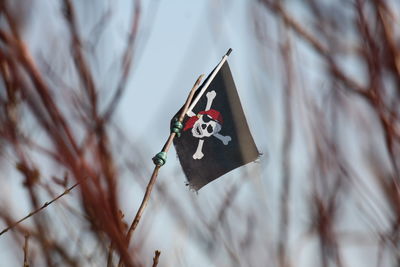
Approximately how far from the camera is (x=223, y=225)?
2.09m

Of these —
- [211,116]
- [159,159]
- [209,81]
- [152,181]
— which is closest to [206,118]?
[211,116]

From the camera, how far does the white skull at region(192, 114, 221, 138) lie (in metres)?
2.51

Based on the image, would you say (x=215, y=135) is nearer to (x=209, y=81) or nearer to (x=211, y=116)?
(x=211, y=116)

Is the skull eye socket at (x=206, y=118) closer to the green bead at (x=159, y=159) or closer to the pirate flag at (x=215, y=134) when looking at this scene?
the pirate flag at (x=215, y=134)

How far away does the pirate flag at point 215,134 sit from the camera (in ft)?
8.17

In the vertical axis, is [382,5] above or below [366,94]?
above

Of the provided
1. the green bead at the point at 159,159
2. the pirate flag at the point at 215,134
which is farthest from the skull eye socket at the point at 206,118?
the green bead at the point at 159,159

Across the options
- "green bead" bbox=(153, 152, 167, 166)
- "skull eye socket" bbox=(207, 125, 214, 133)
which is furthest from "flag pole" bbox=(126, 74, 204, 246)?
"skull eye socket" bbox=(207, 125, 214, 133)

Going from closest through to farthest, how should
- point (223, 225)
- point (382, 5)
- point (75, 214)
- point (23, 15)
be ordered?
point (382, 5) → point (23, 15) → point (75, 214) → point (223, 225)

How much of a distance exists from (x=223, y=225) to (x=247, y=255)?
160 millimetres

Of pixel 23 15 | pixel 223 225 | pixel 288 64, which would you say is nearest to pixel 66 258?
pixel 223 225

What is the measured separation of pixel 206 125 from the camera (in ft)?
8.29

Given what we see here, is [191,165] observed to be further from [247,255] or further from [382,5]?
[382,5]

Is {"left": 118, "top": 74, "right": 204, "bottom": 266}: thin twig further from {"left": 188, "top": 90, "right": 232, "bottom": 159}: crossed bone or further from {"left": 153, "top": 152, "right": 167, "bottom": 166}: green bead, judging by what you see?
{"left": 188, "top": 90, "right": 232, "bottom": 159}: crossed bone
